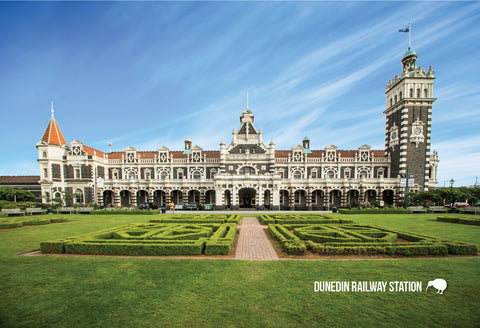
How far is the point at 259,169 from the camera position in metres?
40.4

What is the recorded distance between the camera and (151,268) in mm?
8914

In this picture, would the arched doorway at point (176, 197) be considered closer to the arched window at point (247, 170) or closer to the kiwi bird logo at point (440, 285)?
the arched window at point (247, 170)

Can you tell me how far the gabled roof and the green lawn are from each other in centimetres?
4489

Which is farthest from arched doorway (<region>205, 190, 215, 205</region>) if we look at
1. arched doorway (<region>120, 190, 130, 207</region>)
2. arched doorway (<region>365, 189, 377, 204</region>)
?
arched doorway (<region>365, 189, 377, 204</region>)

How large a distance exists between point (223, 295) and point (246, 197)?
120ft

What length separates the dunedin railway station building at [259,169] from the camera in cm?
3888

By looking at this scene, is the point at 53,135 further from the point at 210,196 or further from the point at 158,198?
the point at 210,196

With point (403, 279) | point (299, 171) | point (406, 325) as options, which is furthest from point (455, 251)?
point (299, 171)

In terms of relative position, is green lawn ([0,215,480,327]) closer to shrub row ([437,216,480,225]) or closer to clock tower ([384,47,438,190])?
shrub row ([437,216,480,225])

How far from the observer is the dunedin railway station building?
3888cm

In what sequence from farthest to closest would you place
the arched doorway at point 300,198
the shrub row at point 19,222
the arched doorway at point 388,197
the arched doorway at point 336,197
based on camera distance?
the arched doorway at point 300,198 < the arched doorway at point 336,197 < the arched doorway at point 388,197 < the shrub row at point 19,222

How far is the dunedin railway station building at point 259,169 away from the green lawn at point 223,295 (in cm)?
2885

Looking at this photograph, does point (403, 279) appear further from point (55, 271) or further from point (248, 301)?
point (55, 271)

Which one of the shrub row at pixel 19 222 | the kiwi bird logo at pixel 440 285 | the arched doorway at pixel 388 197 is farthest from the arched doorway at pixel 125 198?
the arched doorway at pixel 388 197
